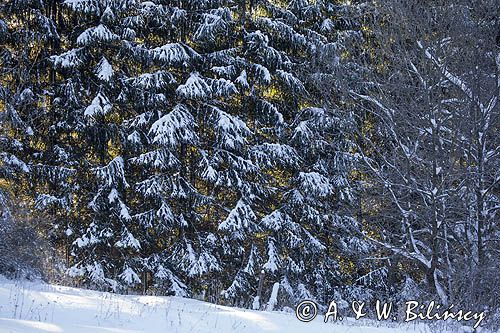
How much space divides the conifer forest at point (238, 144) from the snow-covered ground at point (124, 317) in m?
3.58

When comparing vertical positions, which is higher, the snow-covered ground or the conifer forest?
the conifer forest

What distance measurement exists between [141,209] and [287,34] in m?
6.13

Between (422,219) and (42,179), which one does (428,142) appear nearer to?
(422,219)

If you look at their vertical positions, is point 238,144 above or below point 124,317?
above

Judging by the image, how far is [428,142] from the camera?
11594 mm

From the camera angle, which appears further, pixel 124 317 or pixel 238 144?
pixel 238 144

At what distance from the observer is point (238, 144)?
43.0 feet

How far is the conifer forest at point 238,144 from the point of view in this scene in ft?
37.0

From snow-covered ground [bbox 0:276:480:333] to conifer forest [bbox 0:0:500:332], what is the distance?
3579 millimetres

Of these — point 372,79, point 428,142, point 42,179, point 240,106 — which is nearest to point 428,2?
point 372,79

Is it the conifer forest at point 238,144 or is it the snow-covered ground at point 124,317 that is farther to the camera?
the conifer forest at point 238,144

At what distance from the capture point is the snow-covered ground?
605 cm

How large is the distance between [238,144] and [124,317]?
7.00 metres

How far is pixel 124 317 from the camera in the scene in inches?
265
